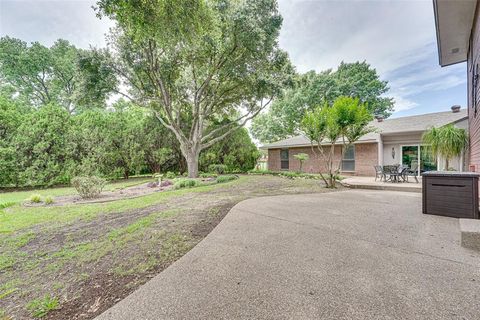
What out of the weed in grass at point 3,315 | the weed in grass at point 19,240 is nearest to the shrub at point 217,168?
the weed in grass at point 19,240

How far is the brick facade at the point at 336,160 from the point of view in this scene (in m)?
12.3

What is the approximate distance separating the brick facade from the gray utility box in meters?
8.85

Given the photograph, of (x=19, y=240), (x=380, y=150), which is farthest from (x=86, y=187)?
(x=380, y=150)

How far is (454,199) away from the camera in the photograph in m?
3.94

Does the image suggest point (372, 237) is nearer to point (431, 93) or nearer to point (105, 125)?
point (105, 125)

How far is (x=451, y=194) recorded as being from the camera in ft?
13.0

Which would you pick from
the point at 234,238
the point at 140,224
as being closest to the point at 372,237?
the point at 234,238

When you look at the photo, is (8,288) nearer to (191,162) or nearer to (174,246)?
(174,246)

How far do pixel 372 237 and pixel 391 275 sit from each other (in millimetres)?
1196

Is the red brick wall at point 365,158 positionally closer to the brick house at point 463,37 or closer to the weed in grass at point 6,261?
the brick house at point 463,37

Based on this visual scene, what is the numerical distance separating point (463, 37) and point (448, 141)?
397 centimetres

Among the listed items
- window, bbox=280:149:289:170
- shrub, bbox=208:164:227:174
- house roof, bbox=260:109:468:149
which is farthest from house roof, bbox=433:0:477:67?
shrub, bbox=208:164:227:174

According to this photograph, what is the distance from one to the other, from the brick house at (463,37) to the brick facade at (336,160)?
18.6ft

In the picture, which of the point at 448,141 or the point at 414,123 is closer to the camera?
the point at 448,141
